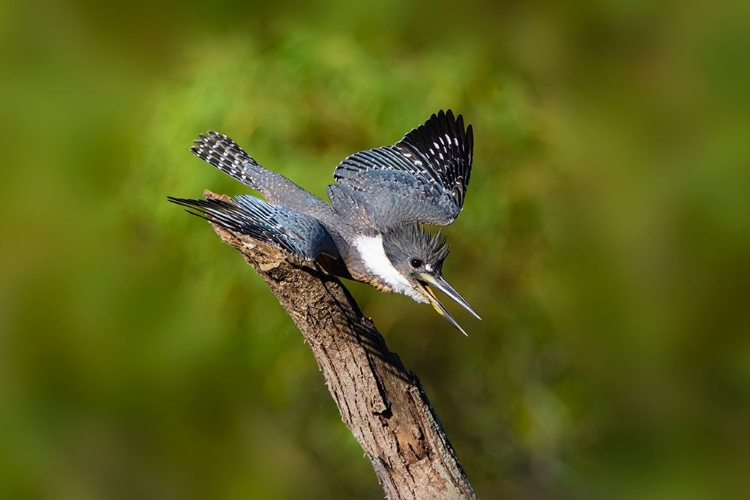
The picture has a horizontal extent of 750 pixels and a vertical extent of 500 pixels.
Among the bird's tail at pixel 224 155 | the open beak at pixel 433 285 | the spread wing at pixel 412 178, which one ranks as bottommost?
the open beak at pixel 433 285

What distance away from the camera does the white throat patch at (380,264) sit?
3.17 meters

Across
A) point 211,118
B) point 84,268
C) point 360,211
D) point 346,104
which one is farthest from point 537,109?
point 84,268

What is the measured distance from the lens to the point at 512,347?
4.94 m

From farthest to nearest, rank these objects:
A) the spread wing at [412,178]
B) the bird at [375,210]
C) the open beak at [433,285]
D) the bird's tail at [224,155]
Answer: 1. the bird's tail at [224,155]
2. the spread wing at [412,178]
3. the open beak at [433,285]
4. the bird at [375,210]

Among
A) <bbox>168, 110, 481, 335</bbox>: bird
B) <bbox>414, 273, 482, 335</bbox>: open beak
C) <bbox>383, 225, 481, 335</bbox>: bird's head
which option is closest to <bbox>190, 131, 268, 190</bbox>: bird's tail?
<bbox>168, 110, 481, 335</bbox>: bird

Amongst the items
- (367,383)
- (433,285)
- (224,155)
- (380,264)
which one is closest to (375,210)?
(380,264)

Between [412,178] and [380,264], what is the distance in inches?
19.4

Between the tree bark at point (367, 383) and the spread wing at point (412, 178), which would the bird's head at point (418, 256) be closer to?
the spread wing at point (412, 178)

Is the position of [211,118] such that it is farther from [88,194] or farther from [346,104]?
[88,194]

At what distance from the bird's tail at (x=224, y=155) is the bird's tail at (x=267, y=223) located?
1.92ft

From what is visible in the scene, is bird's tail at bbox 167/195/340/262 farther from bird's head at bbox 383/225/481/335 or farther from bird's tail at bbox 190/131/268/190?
bird's tail at bbox 190/131/268/190

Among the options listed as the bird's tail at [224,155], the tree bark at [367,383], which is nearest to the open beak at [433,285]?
the tree bark at [367,383]

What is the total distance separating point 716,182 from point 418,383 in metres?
3.36

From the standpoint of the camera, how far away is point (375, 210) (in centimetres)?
332
